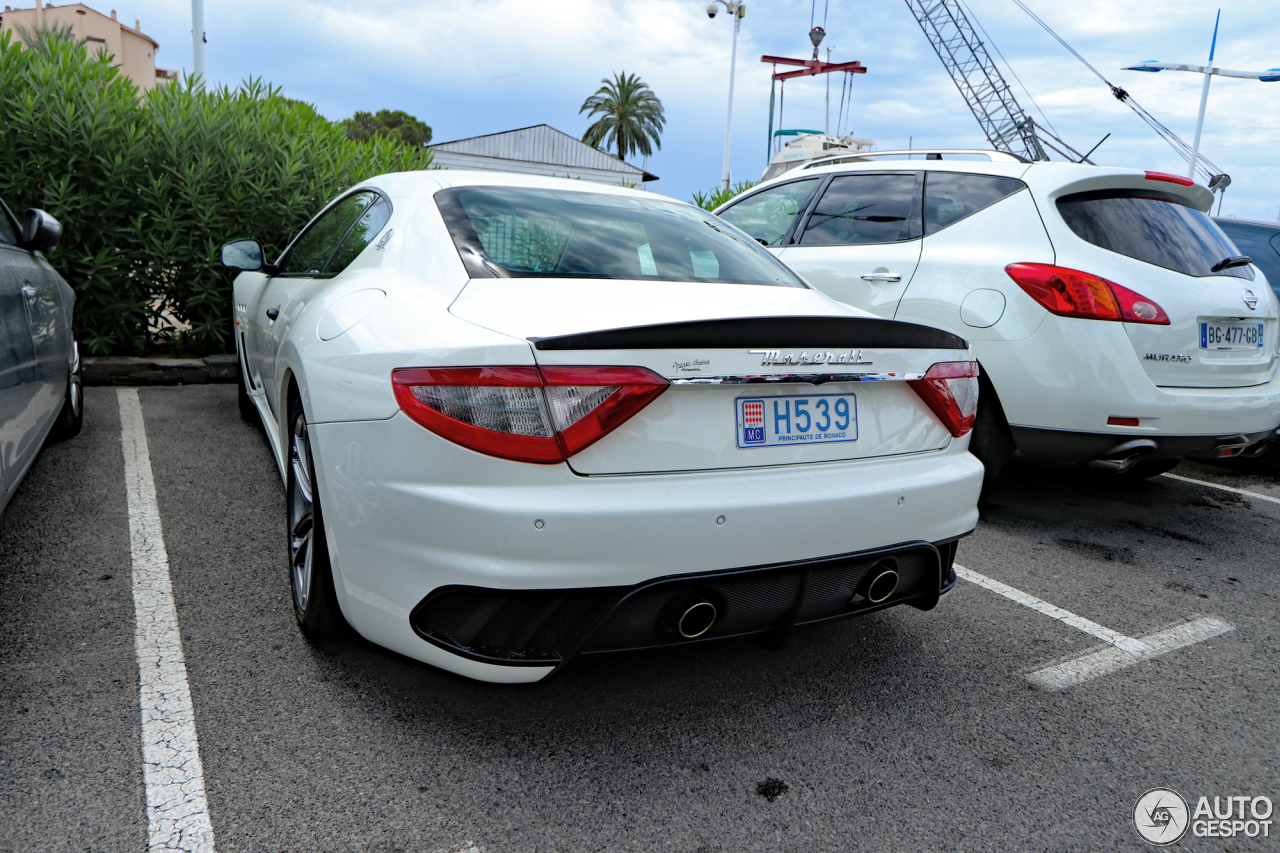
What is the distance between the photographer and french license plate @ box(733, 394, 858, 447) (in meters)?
1.99

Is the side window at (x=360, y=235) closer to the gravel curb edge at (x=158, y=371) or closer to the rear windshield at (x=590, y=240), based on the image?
the rear windshield at (x=590, y=240)

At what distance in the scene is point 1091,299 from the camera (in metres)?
3.63

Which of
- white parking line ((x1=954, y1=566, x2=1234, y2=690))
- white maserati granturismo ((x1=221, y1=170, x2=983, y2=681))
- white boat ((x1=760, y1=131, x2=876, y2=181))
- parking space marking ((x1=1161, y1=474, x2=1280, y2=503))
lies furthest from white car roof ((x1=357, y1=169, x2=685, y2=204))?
white boat ((x1=760, y1=131, x2=876, y2=181))

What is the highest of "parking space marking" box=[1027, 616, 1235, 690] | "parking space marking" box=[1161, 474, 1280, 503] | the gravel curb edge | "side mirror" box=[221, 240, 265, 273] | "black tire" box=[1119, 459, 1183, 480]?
"side mirror" box=[221, 240, 265, 273]

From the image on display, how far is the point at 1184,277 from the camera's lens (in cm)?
376

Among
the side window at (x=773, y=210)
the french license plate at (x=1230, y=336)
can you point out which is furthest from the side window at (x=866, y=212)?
the french license plate at (x=1230, y=336)

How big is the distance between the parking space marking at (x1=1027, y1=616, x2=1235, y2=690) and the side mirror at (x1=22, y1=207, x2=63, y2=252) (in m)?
4.27

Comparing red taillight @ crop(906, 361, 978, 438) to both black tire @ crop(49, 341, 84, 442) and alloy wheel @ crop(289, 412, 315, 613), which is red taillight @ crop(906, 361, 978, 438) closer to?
alloy wheel @ crop(289, 412, 315, 613)

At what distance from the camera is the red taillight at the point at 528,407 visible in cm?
180

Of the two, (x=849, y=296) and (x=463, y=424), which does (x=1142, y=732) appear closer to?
(x=463, y=424)

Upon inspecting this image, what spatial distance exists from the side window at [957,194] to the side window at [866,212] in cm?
7

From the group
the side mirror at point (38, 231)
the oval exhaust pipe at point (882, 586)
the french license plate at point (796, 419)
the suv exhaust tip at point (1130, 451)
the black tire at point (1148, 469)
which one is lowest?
the black tire at point (1148, 469)

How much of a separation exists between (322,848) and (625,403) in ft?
3.62

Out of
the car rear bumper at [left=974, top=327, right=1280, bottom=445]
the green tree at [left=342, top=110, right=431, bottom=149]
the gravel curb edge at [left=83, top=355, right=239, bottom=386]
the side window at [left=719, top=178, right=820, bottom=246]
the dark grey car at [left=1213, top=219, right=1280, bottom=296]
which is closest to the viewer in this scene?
the car rear bumper at [left=974, top=327, right=1280, bottom=445]
